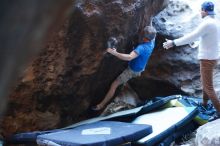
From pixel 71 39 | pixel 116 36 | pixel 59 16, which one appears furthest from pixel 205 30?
pixel 59 16

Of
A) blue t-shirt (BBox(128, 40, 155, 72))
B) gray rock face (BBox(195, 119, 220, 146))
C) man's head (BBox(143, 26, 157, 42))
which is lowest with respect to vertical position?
gray rock face (BBox(195, 119, 220, 146))

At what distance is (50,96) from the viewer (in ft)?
17.2

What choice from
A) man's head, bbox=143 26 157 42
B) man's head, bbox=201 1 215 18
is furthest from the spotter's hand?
man's head, bbox=201 1 215 18

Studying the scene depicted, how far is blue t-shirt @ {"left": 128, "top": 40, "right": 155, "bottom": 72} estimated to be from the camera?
5.54m

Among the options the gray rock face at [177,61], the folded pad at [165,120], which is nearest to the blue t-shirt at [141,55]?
the folded pad at [165,120]

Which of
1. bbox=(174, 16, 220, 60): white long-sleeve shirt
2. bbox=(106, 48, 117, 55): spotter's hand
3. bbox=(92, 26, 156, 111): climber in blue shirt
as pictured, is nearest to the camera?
bbox=(174, 16, 220, 60): white long-sleeve shirt

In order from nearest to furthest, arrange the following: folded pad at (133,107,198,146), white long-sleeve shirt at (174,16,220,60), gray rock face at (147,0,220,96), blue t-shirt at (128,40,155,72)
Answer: folded pad at (133,107,198,146), white long-sleeve shirt at (174,16,220,60), blue t-shirt at (128,40,155,72), gray rock face at (147,0,220,96)

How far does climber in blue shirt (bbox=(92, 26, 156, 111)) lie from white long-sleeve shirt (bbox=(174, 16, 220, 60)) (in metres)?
0.56

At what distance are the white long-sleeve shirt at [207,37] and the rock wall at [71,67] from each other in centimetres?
87

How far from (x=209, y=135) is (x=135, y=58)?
1.89m

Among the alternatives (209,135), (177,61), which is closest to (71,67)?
(209,135)

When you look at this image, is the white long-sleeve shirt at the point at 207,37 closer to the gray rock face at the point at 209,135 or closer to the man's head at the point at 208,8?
the man's head at the point at 208,8

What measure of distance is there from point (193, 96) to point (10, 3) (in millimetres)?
6337

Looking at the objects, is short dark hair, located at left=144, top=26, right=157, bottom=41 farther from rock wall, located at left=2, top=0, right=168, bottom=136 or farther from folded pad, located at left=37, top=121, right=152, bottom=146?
folded pad, located at left=37, top=121, right=152, bottom=146
